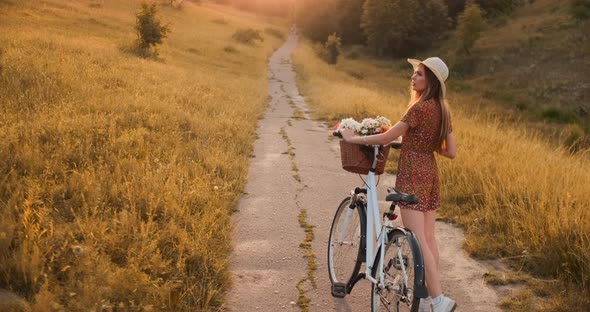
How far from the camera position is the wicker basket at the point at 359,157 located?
12.9 feet

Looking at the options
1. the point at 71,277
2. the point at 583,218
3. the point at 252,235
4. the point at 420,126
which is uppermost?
the point at 420,126

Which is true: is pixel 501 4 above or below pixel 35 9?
above

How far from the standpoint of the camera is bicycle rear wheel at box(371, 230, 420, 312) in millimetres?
3232

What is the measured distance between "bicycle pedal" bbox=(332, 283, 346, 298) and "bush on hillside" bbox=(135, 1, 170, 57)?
22.0 m

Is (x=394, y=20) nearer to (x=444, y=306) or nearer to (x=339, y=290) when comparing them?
(x=339, y=290)

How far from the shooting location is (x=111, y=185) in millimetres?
5875

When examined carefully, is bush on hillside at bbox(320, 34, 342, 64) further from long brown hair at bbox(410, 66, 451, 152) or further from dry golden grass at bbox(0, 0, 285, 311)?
long brown hair at bbox(410, 66, 451, 152)

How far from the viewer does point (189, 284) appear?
4.25 metres

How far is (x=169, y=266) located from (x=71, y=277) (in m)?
0.87

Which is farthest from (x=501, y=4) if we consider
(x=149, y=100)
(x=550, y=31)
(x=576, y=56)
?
(x=149, y=100)

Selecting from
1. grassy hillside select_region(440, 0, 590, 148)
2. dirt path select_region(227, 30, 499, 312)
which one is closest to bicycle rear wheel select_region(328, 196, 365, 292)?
dirt path select_region(227, 30, 499, 312)

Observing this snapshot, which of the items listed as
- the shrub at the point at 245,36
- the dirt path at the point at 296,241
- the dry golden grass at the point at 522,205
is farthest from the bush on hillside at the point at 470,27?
the dirt path at the point at 296,241

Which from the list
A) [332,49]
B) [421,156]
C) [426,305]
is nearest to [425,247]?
[426,305]

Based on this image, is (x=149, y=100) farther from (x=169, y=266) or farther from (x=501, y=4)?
(x=501, y=4)
